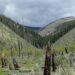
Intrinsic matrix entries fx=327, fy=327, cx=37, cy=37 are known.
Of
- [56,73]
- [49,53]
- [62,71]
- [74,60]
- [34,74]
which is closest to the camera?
[49,53]

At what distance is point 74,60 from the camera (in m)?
58.1

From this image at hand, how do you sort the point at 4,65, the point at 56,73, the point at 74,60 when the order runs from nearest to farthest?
the point at 56,73, the point at 4,65, the point at 74,60

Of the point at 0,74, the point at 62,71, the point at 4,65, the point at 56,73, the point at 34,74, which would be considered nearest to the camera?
the point at 0,74

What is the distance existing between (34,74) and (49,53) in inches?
387

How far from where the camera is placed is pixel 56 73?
3228cm

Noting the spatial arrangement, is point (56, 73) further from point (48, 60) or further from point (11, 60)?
point (11, 60)

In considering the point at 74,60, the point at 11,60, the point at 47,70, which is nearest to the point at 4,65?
the point at 11,60

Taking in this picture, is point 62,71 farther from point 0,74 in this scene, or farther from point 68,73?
point 0,74

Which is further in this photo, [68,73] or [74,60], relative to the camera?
[74,60]

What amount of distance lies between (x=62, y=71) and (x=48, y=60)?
550 inches

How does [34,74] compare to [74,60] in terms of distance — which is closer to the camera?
[34,74]

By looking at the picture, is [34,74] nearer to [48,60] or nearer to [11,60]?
[48,60]

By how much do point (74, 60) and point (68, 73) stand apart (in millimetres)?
24485

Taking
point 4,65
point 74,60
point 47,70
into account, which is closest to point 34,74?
point 47,70
